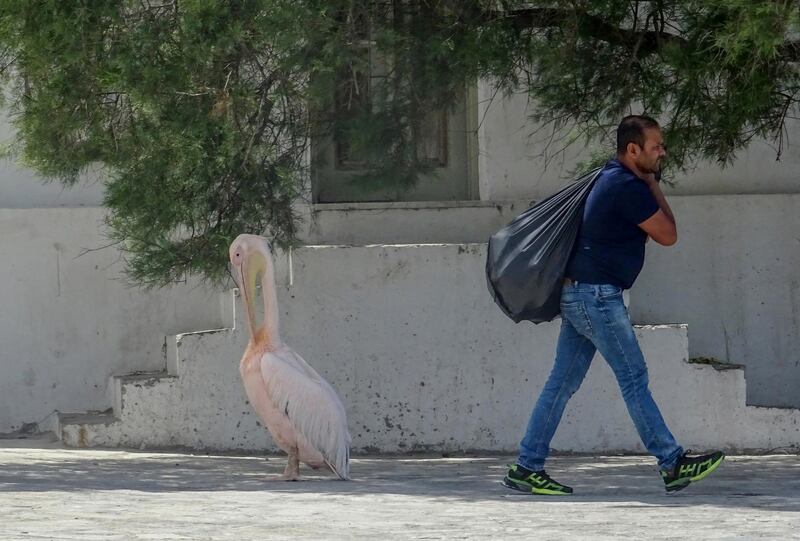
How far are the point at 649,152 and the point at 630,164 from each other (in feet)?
0.36

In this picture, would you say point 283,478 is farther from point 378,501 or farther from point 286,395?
point 378,501

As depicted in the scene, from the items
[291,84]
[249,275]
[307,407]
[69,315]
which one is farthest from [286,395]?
[69,315]

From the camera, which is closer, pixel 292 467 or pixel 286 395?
pixel 286 395

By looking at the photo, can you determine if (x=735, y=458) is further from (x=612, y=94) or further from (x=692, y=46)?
(x=692, y=46)

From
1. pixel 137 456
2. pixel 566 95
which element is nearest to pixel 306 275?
pixel 137 456

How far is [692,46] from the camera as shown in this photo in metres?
7.75

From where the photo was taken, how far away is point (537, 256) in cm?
731

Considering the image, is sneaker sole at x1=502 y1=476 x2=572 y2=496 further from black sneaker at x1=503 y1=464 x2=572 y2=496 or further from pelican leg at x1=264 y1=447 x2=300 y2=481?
pelican leg at x1=264 y1=447 x2=300 y2=481

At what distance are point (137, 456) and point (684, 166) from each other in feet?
13.7

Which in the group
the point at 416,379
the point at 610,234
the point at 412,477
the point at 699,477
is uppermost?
the point at 610,234

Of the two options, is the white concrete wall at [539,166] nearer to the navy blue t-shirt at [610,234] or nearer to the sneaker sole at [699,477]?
the navy blue t-shirt at [610,234]

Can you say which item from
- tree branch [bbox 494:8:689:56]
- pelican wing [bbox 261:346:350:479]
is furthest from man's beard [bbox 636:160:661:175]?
pelican wing [bbox 261:346:350:479]

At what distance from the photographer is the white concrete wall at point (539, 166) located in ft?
36.5

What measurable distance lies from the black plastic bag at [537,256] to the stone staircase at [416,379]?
9.26 feet
